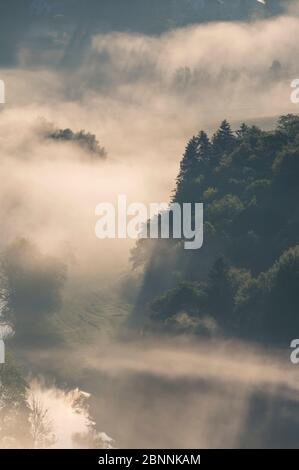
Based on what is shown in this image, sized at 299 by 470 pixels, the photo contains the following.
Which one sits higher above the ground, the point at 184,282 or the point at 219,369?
the point at 184,282

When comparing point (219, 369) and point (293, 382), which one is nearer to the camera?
point (293, 382)

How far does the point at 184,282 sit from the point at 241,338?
1595cm

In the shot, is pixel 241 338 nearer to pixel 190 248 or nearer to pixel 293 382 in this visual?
pixel 293 382

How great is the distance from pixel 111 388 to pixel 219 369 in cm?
1356

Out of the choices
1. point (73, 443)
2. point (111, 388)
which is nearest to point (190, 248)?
point (111, 388)

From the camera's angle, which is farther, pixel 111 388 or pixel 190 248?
pixel 190 248

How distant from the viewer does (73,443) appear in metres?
165

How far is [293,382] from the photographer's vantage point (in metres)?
160
